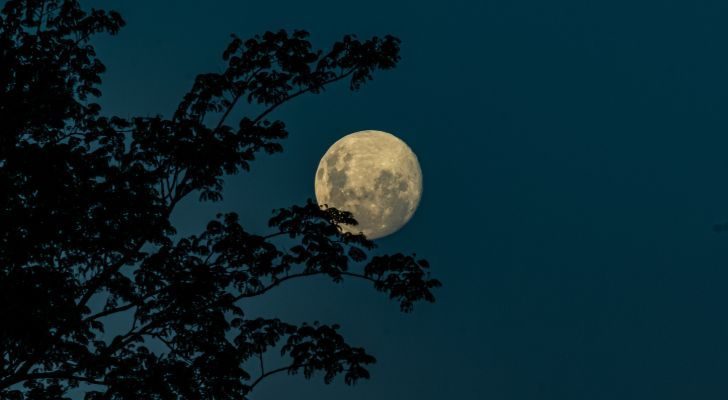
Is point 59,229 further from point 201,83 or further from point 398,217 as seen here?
point 398,217

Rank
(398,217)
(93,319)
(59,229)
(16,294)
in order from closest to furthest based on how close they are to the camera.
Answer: (16,294) → (59,229) → (93,319) → (398,217)

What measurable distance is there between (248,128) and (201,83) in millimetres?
1610

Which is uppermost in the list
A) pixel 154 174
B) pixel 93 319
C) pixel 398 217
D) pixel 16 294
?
pixel 398 217

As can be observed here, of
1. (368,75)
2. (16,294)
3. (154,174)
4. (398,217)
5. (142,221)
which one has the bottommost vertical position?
(16,294)

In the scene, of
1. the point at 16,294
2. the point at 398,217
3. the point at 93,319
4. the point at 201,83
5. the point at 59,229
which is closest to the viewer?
the point at 16,294

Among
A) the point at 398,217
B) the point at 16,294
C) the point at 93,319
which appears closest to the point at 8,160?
the point at 16,294

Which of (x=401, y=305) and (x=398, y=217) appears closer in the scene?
(x=401, y=305)

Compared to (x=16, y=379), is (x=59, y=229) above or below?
above

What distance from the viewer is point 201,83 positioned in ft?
53.3

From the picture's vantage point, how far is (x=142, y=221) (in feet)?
48.0

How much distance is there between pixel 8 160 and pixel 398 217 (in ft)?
54.9

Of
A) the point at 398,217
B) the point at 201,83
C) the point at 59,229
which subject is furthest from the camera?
the point at 398,217

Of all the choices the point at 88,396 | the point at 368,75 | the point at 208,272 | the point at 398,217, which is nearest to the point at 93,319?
the point at 88,396

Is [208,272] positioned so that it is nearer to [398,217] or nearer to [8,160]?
[8,160]
